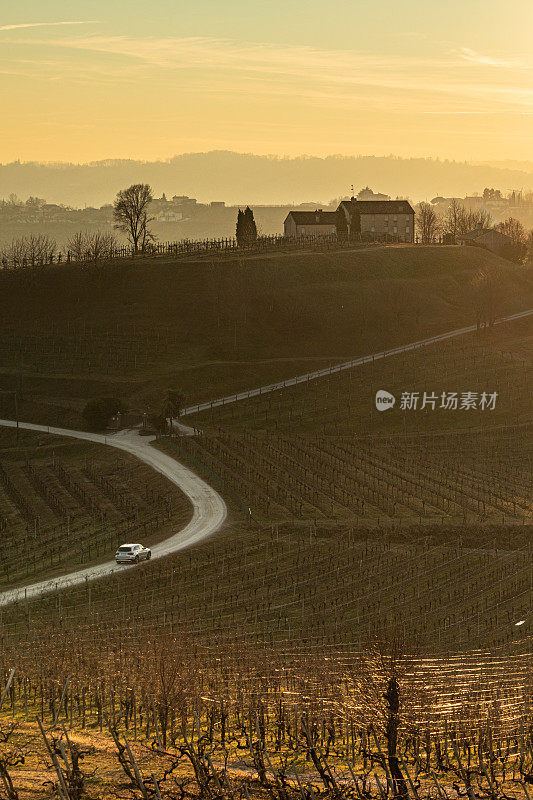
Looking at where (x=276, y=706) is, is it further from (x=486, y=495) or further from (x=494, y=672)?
(x=486, y=495)

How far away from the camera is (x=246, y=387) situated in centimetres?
10019

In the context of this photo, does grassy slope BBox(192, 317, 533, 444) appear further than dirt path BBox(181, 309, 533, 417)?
No

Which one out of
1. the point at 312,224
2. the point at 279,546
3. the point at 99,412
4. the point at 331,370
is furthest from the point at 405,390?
the point at 312,224

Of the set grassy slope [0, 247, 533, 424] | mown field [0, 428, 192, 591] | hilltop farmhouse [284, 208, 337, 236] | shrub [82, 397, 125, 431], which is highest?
hilltop farmhouse [284, 208, 337, 236]

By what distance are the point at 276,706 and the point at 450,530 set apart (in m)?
32.3

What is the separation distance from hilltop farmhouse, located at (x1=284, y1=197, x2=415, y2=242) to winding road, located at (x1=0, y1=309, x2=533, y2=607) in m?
56.3

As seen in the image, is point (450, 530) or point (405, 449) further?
point (405, 449)

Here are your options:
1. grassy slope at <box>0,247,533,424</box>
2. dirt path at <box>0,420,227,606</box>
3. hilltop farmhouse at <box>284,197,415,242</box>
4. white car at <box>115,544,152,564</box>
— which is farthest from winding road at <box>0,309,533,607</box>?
hilltop farmhouse at <box>284,197,415,242</box>

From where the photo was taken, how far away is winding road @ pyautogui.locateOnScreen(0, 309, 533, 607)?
49.4m

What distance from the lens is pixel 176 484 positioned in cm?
6862

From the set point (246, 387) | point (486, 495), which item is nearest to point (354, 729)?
point (486, 495)

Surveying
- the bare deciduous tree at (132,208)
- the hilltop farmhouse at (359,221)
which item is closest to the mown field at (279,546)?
the hilltop farmhouse at (359,221)

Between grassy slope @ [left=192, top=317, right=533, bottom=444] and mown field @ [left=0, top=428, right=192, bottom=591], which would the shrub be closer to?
mown field @ [left=0, top=428, right=192, bottom=591]

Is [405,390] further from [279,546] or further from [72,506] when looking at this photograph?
[279,546]
